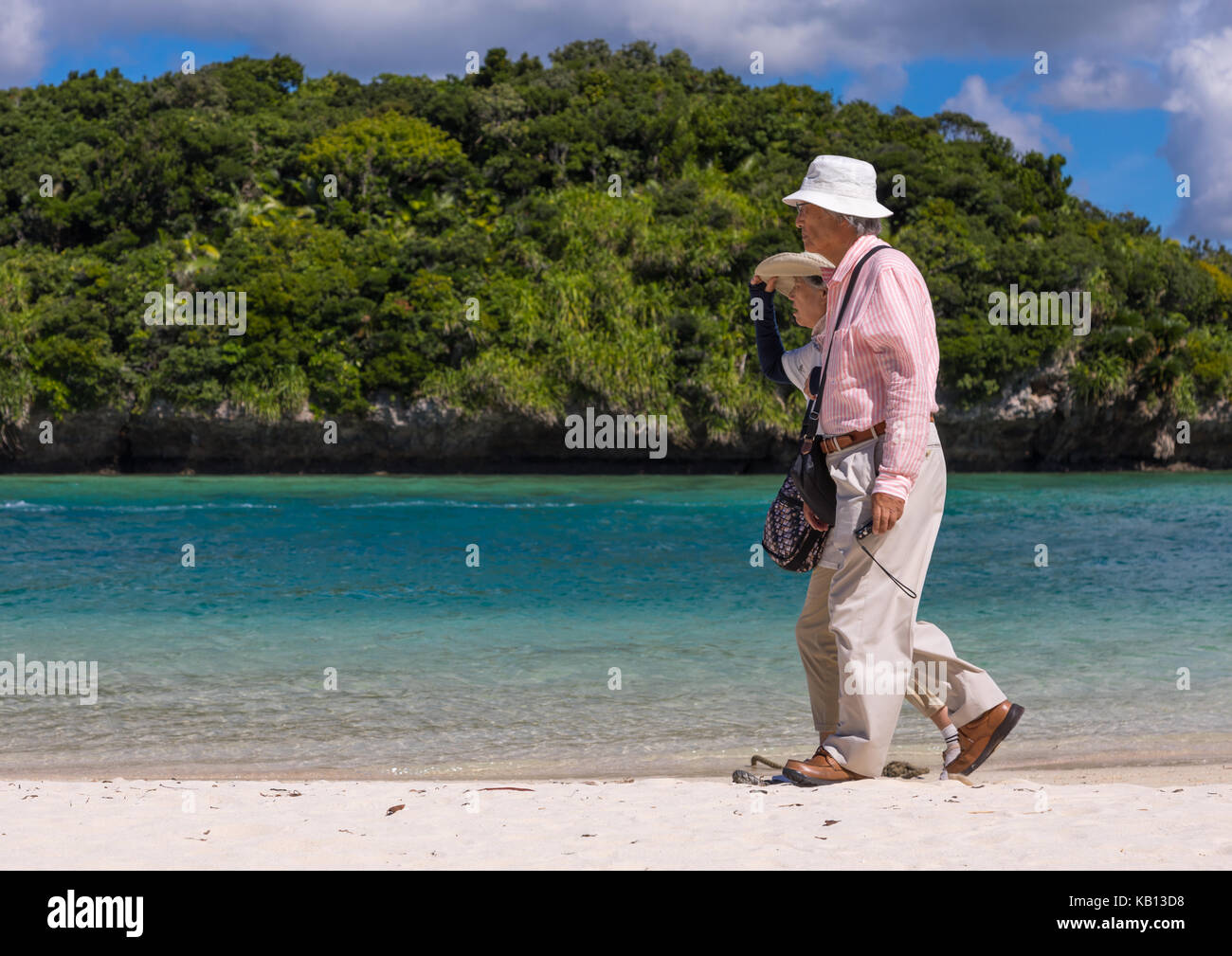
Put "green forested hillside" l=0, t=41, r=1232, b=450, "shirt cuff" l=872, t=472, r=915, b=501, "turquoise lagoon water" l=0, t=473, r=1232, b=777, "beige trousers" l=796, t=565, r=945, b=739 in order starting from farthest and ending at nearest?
1. "green forested hillside" l=0, t=41, r=1232, b=450
2. "turquoise lagoon water" l=0, t=473, r=1232, b=777
3. "beige trousers" l=796, t=565, r=945, b=739
4. "shirt cuff" l=872, t=472, r=915, b=501

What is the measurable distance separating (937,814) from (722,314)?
1709 inches

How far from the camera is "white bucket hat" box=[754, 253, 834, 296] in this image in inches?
183

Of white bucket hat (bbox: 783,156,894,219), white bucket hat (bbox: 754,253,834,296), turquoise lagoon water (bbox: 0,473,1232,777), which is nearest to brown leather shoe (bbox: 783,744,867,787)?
turquoise lagoon water (bbox: 0,473,1232,777)

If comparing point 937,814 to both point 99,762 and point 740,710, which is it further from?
point 99,762

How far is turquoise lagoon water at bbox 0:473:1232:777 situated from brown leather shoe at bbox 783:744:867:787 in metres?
1.60

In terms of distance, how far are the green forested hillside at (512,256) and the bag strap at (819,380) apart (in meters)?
38.9

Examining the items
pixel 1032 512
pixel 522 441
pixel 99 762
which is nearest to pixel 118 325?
pixel 522 441

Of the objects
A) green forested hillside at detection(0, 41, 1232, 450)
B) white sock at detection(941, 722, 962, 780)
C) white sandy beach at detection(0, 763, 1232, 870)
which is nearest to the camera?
white sandy beach at detection(0, 763, 1232, 870)

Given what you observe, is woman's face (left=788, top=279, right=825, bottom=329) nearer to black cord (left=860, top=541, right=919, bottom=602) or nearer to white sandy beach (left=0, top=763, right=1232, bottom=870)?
black cord (left=860, top=541, right=919, bottom=602)

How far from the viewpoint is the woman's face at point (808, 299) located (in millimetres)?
4895

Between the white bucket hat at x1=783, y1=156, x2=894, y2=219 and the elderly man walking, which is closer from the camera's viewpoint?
the elderly man walking

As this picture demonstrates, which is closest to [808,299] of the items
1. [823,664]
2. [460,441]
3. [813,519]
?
[813,519]

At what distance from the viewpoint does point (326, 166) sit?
51.4 m

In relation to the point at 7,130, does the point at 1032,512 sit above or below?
below
